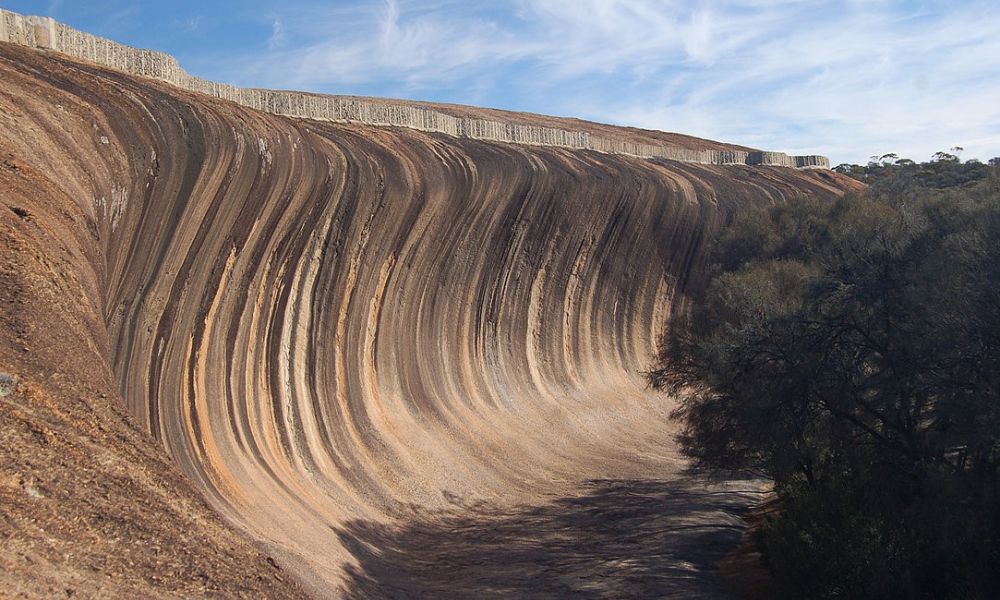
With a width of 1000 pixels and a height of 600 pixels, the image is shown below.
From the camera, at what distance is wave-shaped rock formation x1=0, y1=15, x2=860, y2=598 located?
763 centimetres

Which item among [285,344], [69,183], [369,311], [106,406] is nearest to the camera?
[106,406]

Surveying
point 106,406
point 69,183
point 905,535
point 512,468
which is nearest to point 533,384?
point 512,468

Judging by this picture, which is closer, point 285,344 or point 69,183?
point 69,183

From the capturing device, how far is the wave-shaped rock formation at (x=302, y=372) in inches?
300

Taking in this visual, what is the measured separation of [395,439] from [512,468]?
10.9 ft

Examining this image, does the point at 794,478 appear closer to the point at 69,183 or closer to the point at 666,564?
the point at 666,564

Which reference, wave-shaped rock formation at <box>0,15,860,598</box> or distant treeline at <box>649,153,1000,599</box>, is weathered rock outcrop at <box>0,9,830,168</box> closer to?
wave-shaped rock formation at <box>0,15,860,598</box>

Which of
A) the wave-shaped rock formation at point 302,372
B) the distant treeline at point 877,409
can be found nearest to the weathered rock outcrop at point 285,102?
the wave-shaped rock formation at point 302,372

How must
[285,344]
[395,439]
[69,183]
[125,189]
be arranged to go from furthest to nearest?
[395,439], [285,344], [125,189], [69,183]

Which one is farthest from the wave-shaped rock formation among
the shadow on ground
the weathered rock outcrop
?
the weathered rock outcrop

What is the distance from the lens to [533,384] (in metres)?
26.0

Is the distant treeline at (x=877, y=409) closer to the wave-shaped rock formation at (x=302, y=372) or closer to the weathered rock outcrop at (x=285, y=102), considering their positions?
the wave-shaped rock formation at (x=302, y=372)

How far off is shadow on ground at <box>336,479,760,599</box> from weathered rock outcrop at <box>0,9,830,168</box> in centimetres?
965

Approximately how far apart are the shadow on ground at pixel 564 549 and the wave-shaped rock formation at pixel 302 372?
0.25 ft
